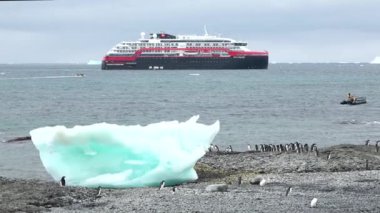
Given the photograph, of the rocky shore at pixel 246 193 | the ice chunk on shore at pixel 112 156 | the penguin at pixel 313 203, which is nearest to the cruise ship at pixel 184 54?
the rocky shore at pixel 246 193

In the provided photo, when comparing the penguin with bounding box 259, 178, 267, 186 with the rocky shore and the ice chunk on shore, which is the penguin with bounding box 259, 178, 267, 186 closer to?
the rocky shore

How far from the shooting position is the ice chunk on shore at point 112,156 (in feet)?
63.1

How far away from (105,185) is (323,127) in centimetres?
2102

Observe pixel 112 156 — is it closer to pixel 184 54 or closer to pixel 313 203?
pixel 313 203

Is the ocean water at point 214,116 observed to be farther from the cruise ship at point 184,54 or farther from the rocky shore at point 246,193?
the cruise ship at point 184,54

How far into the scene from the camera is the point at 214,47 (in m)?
126

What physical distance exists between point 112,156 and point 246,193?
428 centimetres

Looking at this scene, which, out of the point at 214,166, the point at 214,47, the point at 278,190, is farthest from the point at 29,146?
the point at 214,47

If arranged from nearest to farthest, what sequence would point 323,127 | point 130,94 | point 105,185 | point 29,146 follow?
1. point 105,185
2. point 29,146
3. point 323,127
4. point 130,94

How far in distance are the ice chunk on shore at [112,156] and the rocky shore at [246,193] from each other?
0.75m

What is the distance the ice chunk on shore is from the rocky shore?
75 centimetres

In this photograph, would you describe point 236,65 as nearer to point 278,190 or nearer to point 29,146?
point 29,146

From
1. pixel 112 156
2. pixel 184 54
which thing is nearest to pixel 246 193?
pixel 112 156

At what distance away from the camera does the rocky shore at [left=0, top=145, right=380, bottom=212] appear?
15117mm
